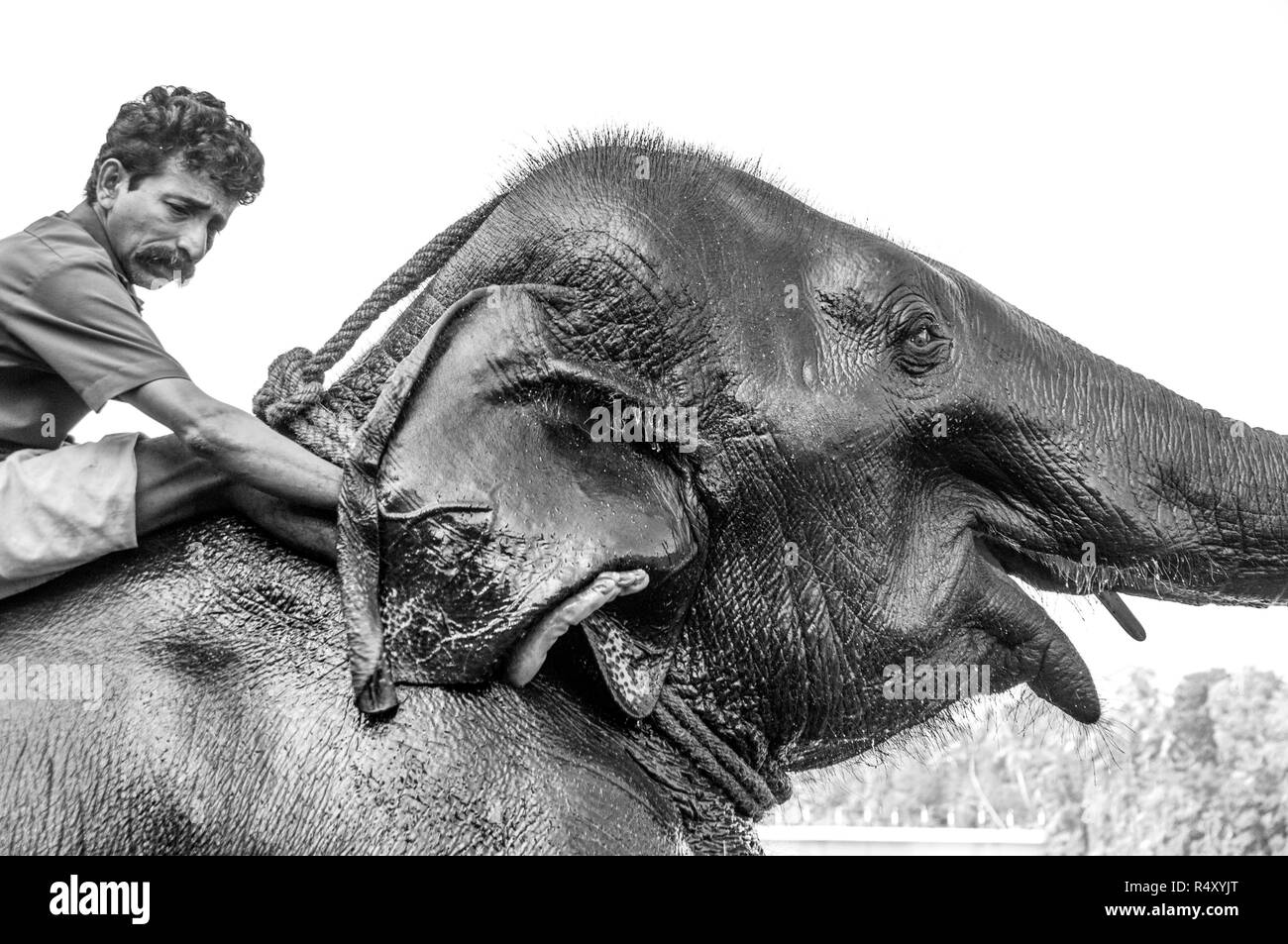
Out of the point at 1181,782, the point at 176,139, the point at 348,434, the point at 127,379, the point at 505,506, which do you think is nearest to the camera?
the point at 505,506

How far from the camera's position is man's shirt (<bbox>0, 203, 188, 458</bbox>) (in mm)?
2451

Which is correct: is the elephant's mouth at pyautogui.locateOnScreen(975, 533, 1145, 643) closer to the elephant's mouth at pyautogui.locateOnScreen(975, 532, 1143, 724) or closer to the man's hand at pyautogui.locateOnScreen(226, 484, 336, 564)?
the elephant's mouth at pyautogui.locateOnScreen(975, 532, 1143, 724)

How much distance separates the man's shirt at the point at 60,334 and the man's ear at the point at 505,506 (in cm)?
43

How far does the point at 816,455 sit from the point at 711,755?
0.53m

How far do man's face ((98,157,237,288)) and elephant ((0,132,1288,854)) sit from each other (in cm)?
37

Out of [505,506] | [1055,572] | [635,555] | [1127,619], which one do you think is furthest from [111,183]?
[1127,619]

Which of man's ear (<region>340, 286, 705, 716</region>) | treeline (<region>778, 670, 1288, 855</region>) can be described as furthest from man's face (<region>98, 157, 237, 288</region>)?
treeline (<region>778, 670, 1288, 855</region>)

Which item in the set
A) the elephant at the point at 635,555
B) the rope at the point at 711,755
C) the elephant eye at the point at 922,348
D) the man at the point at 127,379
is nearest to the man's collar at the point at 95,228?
the man at the point at 127,379

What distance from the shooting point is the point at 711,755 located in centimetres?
260

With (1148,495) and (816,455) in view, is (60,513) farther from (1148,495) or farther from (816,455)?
(1148,495)

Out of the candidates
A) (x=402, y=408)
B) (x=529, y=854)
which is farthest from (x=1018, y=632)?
(x=402, y=408)

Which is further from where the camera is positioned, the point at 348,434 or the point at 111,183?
the point at 111,183
